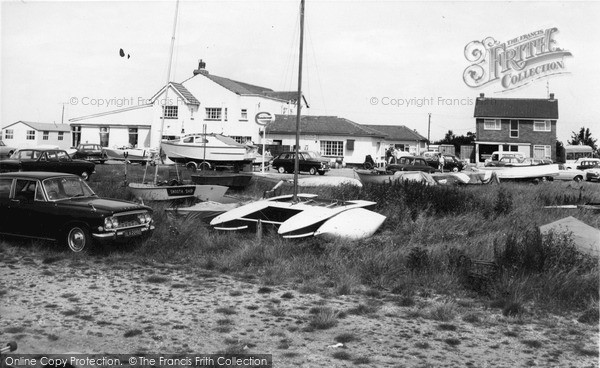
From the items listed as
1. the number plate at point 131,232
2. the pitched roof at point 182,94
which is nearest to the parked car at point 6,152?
the pitched roof at point 182,94

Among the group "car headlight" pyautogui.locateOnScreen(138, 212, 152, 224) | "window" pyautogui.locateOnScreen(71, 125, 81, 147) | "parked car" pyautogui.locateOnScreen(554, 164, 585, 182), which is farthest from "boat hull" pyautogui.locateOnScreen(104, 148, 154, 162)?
"car headlight" pyautogui.locateOnScreen(138, 212, 152, 224)

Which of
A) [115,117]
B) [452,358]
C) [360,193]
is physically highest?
[115,117]

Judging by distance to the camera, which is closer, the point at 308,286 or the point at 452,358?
the point at 452,358

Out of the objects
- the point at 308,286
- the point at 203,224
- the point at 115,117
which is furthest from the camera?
the point at 115,117

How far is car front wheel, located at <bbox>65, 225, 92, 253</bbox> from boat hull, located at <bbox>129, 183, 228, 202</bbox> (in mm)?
6843

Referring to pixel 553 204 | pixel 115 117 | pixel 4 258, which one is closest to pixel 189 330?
pixel 4 258

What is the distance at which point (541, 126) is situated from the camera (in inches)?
2058

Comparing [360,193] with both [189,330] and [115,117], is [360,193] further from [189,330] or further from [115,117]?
[115,117]

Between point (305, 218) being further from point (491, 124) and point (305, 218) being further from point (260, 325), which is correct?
point (491, 124)

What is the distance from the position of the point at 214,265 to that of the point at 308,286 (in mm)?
2176

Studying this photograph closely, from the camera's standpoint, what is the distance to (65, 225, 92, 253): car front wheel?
1039 centimetres

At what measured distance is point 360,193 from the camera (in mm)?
18953

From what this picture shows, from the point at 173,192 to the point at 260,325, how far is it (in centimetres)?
1148

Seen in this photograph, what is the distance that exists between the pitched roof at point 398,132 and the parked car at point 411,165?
938 inches
